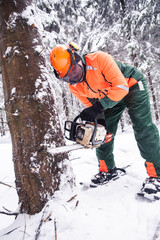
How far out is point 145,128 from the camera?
1991 millimetres

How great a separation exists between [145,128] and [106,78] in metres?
0.79

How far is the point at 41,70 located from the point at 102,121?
93cm

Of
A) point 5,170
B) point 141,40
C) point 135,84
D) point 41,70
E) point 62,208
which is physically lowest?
point 5,170

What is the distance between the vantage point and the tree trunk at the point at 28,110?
1552 mm

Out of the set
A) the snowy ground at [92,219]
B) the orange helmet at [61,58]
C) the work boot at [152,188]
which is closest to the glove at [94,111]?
the orange helmet at [61,58]

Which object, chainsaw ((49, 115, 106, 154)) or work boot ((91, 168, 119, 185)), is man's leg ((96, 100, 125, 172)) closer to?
work boot ((91, 168, 119, 185))

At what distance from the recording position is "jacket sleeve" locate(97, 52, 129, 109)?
176 centimetres

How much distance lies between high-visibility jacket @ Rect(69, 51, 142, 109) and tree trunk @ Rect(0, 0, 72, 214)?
1.74ft

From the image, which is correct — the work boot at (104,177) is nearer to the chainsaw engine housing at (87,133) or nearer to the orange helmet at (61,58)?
the chainsaw engine housing at (87,133)

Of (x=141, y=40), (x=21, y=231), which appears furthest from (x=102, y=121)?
(x=141, y=40)

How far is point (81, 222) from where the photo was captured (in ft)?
4.25

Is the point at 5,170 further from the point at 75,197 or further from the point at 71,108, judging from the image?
the point at 71,108

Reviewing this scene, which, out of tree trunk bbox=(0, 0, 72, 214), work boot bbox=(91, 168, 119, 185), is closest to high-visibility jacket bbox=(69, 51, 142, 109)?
tree trunk bbox=(0, 0, 72, 214)

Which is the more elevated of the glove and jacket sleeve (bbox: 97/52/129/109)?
jacket sleeve (bbox: 97/52/129/109)
